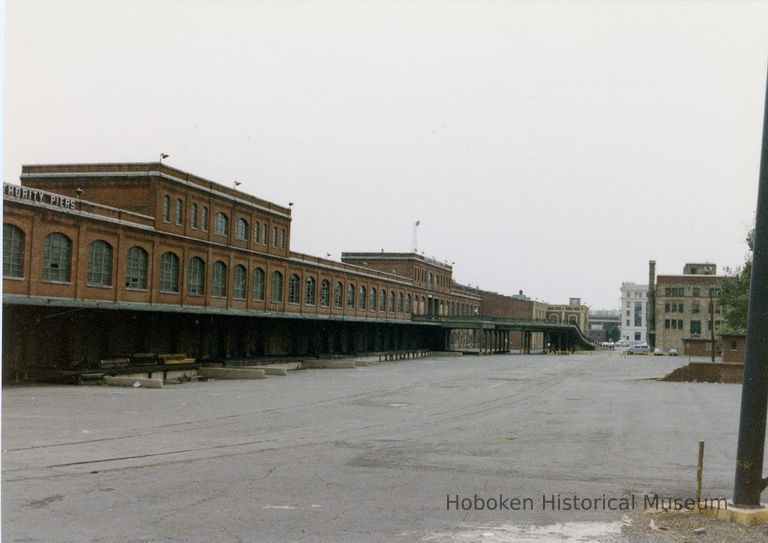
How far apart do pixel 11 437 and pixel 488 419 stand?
1436 cm

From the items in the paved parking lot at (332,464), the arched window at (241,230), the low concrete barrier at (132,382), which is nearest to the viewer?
the paved parking lot at (332,464)

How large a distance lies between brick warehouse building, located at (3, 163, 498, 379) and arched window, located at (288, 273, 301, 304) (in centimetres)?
17

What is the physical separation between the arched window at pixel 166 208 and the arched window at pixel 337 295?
2887 cm


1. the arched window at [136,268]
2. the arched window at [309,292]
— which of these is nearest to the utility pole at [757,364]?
the arched window at [136,268]

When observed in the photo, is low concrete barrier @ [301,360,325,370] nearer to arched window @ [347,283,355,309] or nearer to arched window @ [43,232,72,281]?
arched window @ [347,283,355,309]

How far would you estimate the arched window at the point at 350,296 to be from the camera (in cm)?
7868

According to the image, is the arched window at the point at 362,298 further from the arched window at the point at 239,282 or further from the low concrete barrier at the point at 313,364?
the arched window at the point at 239,282

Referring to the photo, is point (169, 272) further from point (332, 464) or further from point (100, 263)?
point (332, 464)

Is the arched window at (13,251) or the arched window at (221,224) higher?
the arched window at (221,224)

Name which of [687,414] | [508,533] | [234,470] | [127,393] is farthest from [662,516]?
[127,393]

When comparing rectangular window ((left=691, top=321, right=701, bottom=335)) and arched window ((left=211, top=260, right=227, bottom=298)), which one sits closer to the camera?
arched window ((left=211, top=260, right=227, bottom=298))

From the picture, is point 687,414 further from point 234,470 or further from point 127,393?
point 127,393

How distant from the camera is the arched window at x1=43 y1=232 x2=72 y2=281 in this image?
36094 millimetres

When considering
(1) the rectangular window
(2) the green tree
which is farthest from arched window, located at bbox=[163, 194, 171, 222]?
(1) the rectangular window
